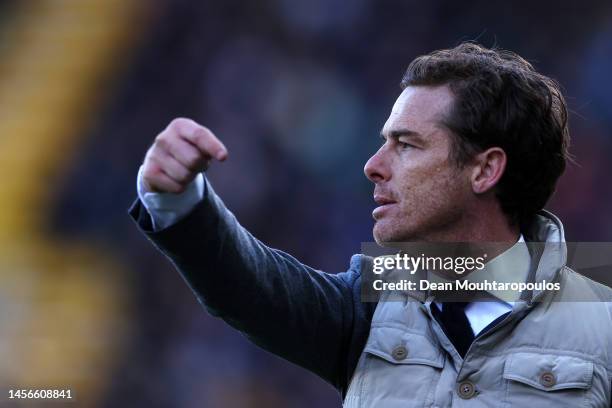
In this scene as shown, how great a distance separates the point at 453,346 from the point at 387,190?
0.34 metres

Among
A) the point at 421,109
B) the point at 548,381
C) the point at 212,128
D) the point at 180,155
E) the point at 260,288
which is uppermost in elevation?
the point at 212,128

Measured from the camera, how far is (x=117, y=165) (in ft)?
14.6

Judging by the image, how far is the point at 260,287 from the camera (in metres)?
1.67

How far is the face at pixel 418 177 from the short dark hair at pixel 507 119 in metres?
0.03

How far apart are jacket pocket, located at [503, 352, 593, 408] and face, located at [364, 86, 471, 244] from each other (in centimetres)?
34

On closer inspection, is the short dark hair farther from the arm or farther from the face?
the arm

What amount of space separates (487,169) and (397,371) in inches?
19.6

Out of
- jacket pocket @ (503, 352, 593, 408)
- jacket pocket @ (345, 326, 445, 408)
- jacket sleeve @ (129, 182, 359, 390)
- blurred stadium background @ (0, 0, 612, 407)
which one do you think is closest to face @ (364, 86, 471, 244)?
jacket sleeve @ (129, 182, 359, 390)

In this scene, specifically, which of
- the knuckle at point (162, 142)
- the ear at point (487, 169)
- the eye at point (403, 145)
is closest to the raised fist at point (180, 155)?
the knuckle at point (162, 142)

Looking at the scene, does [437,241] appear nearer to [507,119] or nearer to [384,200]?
[384,200]

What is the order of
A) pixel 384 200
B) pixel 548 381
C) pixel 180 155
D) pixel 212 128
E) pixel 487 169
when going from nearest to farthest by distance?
pixel 180 155, pixel 548 381, pixel 384 200, pixel 487 169, pixel 212 128

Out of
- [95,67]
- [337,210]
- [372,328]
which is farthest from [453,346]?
[95,67]

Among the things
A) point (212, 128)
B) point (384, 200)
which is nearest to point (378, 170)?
point (384, 200)

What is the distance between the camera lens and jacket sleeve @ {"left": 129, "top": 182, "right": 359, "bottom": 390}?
1.56 meters
